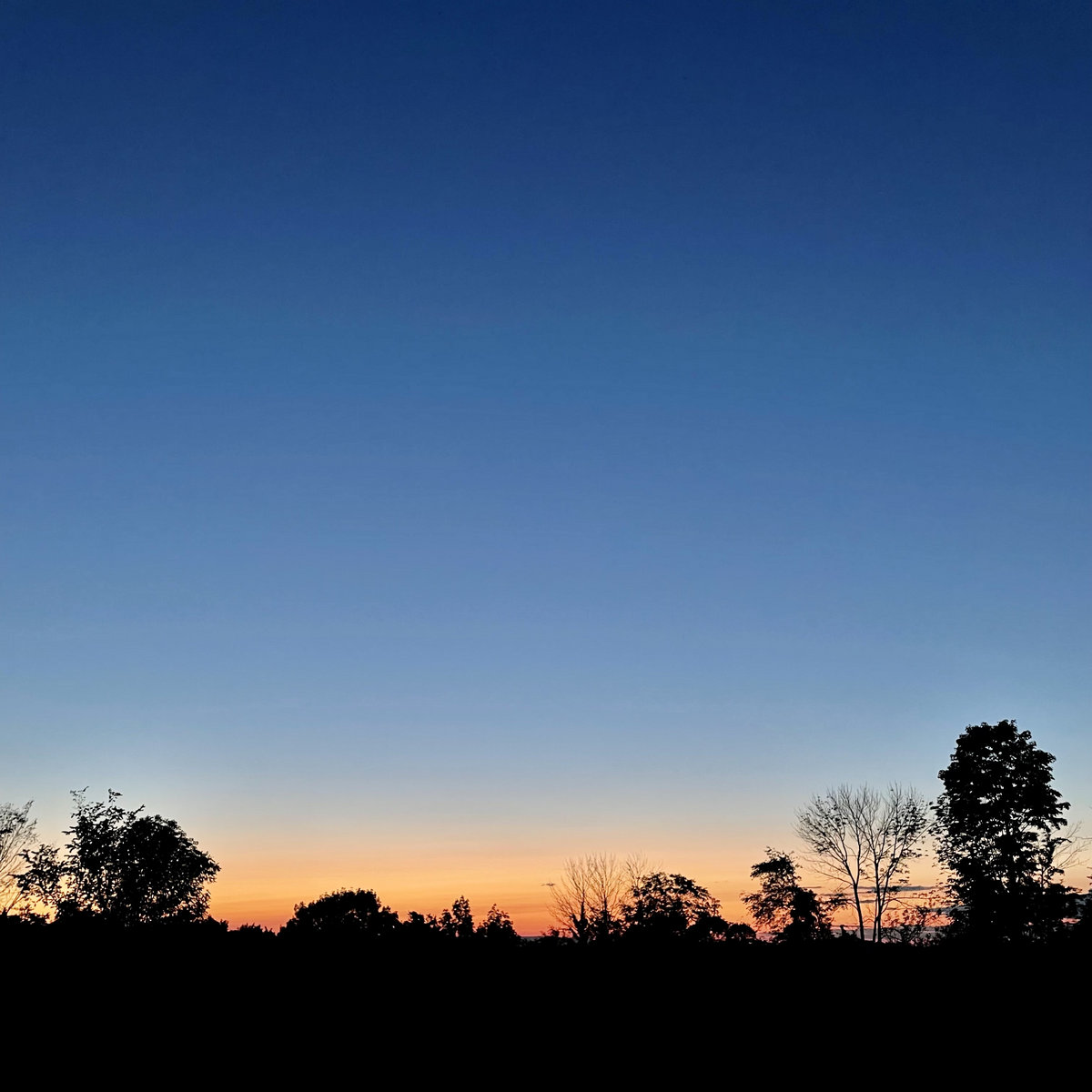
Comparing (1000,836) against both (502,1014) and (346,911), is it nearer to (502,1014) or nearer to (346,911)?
(502,1014)

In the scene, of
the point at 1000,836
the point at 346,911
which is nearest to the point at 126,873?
the point at 346,911

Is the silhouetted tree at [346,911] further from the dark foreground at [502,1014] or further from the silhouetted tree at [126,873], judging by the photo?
the dark foreground at [502,1014]

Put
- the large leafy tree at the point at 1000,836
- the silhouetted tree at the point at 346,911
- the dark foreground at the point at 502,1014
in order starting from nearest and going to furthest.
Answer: the dark foreground at the point at 502,1014, the large leafy tree at the point at 1000,836, the silhouetted tree at the point at 346,911

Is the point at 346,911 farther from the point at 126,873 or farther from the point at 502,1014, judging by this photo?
the point at 502,1014

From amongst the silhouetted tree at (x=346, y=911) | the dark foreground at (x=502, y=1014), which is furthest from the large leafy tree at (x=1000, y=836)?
the silhouetted tree at (x=346, y=911)

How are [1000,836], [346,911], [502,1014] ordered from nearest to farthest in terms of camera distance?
[502,1014], [1000,836], [346,911]

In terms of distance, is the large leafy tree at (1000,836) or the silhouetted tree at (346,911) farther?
the silhouetted tree at (346,911)

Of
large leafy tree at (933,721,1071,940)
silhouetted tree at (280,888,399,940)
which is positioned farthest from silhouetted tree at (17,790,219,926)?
large leafy tree at (933,721,1071,940)

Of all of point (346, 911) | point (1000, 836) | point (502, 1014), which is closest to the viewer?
point (502, 1014)

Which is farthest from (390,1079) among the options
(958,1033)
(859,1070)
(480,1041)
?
(958,1033)

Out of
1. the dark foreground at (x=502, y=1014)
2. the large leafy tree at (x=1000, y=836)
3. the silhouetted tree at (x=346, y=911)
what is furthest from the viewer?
the silhouetted tree at (x=346, y=911)

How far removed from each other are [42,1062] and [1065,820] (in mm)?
51580

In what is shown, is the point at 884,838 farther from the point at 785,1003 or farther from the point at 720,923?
the point at 785,1003

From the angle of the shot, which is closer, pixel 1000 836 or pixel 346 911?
pixel 1000 836
